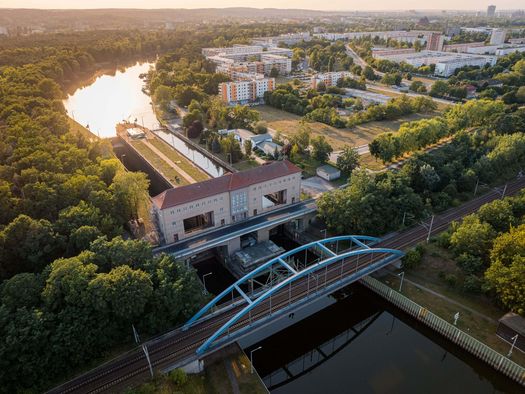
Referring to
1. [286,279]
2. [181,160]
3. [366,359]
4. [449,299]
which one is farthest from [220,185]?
[449,299]

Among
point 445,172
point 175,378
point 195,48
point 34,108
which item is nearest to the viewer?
point 175,378

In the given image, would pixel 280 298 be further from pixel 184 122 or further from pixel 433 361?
pixel 184 122

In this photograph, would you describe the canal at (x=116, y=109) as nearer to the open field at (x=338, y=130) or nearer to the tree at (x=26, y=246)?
the open field at (x=338, y=130)

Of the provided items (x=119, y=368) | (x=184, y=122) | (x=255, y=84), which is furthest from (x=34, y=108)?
(x=119, y=368)

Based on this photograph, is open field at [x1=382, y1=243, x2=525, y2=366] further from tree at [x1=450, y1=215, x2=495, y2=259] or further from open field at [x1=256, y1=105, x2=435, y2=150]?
open field at [x1=256, y1=105, x2=435, y2=150]

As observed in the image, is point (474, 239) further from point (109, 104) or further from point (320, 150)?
point (109, 104)

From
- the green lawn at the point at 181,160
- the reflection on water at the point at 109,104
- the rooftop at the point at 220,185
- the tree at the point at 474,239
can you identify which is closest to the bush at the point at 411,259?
the tree at the point at 474,239
